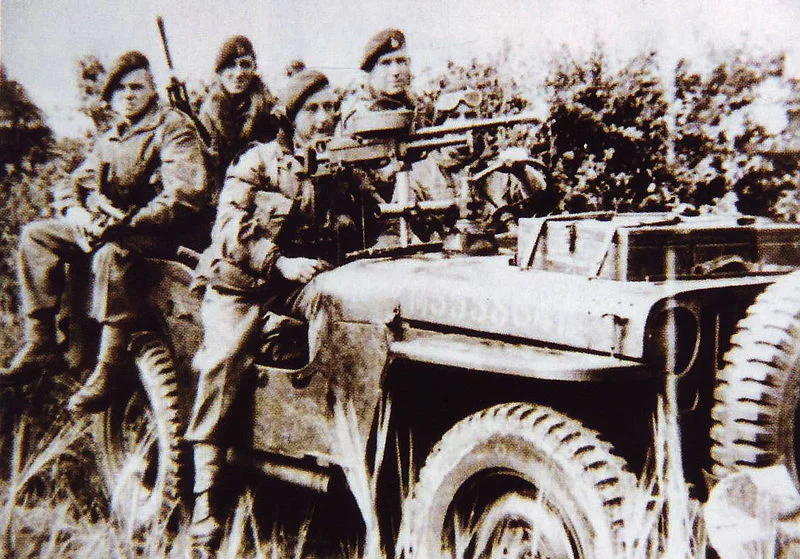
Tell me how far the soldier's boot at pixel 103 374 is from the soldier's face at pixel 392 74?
1.74 meters

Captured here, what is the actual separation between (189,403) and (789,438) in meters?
2.50

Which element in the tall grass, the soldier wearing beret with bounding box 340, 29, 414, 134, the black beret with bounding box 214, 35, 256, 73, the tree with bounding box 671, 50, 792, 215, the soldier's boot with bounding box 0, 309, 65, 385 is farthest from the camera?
the tree with bounding box 671, 50, 792, 215

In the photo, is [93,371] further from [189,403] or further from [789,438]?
[789,438]

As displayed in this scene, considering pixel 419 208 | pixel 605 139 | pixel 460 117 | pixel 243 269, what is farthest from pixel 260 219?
pixel 605 139

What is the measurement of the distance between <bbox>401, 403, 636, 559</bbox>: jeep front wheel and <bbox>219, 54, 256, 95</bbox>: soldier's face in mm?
1942

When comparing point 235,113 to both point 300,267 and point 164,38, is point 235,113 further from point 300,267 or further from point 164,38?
point 300,267

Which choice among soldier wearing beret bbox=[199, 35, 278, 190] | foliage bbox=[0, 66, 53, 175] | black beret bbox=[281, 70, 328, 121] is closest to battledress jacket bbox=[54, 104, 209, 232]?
soldier wearing beret bbox=[199, 35, 278, 190]

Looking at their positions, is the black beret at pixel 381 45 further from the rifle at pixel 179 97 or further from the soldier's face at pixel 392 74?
the rifle at pixel 179 97

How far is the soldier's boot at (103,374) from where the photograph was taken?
3.87 meters

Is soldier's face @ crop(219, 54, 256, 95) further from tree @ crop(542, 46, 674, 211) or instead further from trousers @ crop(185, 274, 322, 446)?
tree @ crop(542, 46, 674, 211)

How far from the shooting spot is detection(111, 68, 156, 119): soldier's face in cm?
375

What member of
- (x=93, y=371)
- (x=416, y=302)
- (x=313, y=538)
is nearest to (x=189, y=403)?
(x=93, y=371)

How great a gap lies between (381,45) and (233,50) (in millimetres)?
708

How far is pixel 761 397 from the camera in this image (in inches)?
88.0
